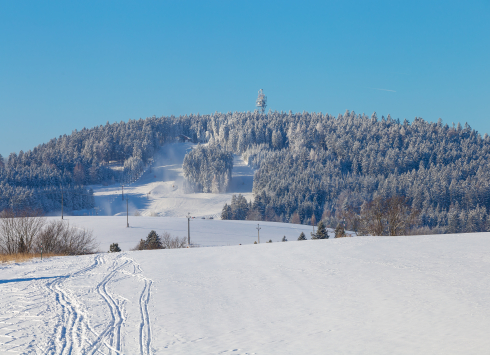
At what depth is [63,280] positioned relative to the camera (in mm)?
15547

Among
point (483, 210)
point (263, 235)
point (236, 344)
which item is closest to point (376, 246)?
point (236, 344)

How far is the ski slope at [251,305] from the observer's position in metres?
8.99

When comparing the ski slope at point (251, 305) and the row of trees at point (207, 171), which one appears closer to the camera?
the ski slope at point (251, 305)

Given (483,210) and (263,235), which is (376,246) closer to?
(263,235)

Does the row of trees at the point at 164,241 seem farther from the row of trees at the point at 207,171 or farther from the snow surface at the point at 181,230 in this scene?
the row of trees at the point at 207,171

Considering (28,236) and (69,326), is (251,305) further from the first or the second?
(28,236)

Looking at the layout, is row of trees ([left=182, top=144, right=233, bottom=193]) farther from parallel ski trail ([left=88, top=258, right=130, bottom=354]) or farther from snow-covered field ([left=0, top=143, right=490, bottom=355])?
parallel ski trail ([left=88, top=258, right=130, bottom=354])

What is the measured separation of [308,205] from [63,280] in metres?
90.9

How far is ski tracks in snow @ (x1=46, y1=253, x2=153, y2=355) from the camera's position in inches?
332

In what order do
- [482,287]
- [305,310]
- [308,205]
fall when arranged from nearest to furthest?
[305,310] < [482,287] < [308,205]

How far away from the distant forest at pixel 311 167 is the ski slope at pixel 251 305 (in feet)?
185

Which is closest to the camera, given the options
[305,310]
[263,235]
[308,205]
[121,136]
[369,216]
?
[305,310]

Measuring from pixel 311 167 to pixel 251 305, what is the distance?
422ft

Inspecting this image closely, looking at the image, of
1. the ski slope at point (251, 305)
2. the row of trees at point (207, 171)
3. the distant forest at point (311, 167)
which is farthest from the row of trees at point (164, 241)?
the row of trees at point (207, 171)
